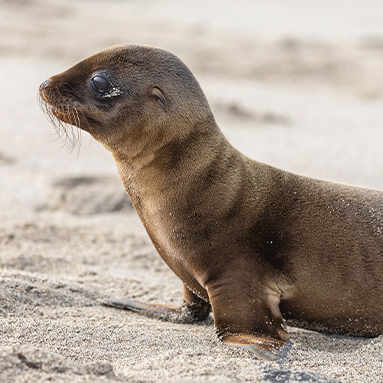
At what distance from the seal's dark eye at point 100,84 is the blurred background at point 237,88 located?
142 centimetres

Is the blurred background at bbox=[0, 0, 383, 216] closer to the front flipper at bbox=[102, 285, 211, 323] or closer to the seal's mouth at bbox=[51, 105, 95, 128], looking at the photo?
the seal's mouth at bbox=[51, 105, 95, 128]

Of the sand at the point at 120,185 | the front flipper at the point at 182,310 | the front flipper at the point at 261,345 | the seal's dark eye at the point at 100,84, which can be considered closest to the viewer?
the sand at the point at 120,185

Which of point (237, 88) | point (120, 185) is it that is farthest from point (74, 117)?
point (237, 88)

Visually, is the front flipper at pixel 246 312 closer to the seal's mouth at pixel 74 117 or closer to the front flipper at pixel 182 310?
the front flipper at pixel 182 310

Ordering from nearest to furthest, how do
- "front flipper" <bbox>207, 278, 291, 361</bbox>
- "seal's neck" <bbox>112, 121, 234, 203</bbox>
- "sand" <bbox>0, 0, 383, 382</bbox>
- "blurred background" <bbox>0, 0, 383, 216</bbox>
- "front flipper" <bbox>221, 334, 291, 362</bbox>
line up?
"sand" <bbox>0, 0, 383, 382</bbox>, "front flipper" <bbox>221, 334, 291, 362</bbox>, "front flipper" <bbox>207, 278, 291, 361</bbox>, "seal's neck" <bbox>112, 121, 234, 203</bbox>, "blurred background" <bbox>0, 0, 383, 216</bbox>

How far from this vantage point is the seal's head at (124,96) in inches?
127

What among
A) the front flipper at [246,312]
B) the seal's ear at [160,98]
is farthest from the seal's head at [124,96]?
the front flipper at [246,312]

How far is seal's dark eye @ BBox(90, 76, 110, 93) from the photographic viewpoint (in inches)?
126

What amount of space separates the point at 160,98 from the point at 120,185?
3750 mm

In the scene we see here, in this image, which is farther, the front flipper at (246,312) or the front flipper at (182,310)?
the front flipper at (182,310)

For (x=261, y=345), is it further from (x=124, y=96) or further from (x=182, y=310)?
(x=124, y=96)

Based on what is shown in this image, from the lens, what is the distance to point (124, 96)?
3225 millimetres

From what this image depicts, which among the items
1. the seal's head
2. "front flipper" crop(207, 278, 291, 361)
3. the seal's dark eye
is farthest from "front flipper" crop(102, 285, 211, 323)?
the seal's dark eye

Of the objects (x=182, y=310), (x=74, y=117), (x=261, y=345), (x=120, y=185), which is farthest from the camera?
(x=120, y=185)
